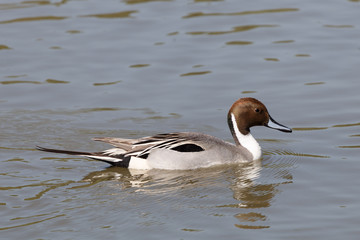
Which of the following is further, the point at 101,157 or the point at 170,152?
the point at 170,152

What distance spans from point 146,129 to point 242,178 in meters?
2.10

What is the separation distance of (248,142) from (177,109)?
63.4 inches

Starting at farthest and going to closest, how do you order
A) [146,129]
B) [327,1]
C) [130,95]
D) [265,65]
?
[327,1]
[265,65]
[130,95]
[146,129]

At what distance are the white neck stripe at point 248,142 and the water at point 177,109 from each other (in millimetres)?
155

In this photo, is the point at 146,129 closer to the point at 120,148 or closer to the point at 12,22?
the point at 120,148

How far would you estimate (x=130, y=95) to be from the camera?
40.9ft

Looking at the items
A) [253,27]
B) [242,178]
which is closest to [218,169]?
[242,178]

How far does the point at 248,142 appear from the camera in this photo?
34.9 ft

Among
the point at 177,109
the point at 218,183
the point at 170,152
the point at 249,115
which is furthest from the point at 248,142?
the point at 177,109

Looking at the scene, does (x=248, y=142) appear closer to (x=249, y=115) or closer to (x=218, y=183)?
(x=249, y=115)

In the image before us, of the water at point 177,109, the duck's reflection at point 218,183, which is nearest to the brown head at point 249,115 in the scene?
the water at point 177,109

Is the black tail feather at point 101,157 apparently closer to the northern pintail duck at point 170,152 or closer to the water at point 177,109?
the northern pintail duck at point 170,152

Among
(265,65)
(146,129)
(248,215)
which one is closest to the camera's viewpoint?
(248,215)

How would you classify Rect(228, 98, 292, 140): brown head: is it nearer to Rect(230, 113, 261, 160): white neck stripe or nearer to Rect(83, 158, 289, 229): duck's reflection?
Rect(230, 113, 261, 160): white neck stripe
